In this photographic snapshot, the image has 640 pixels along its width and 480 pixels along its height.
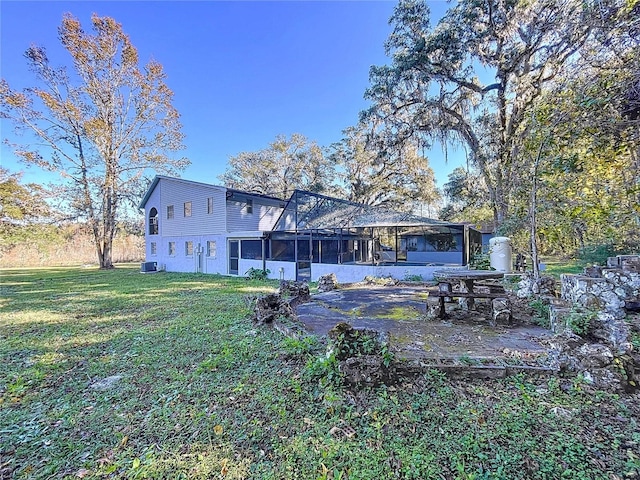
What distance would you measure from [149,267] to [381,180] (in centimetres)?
1445

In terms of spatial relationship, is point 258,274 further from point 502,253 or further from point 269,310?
point 502,253

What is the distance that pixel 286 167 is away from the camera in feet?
72.6

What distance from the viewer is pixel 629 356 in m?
2.52

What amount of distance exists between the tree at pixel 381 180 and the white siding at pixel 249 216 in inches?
258

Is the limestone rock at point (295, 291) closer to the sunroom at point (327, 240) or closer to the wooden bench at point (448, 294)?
the wooden bench at point (448, 294)

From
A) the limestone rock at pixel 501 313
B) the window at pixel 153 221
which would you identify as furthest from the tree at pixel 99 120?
the limestone rock at pixel 501 313

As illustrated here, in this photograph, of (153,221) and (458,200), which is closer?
(153,221)

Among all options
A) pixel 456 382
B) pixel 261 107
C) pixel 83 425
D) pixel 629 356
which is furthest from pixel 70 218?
pixel 629 356

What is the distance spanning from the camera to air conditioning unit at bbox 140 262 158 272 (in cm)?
1516

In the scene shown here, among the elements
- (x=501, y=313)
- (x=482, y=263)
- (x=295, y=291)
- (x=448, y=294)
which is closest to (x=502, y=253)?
(x=482, y=263)

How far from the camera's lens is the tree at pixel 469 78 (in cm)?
848

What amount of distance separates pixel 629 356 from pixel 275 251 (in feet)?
34.9

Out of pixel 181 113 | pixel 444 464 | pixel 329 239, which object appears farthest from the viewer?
pixel 181 113

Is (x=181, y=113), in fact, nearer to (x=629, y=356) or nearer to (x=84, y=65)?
(x=84, y=65)
